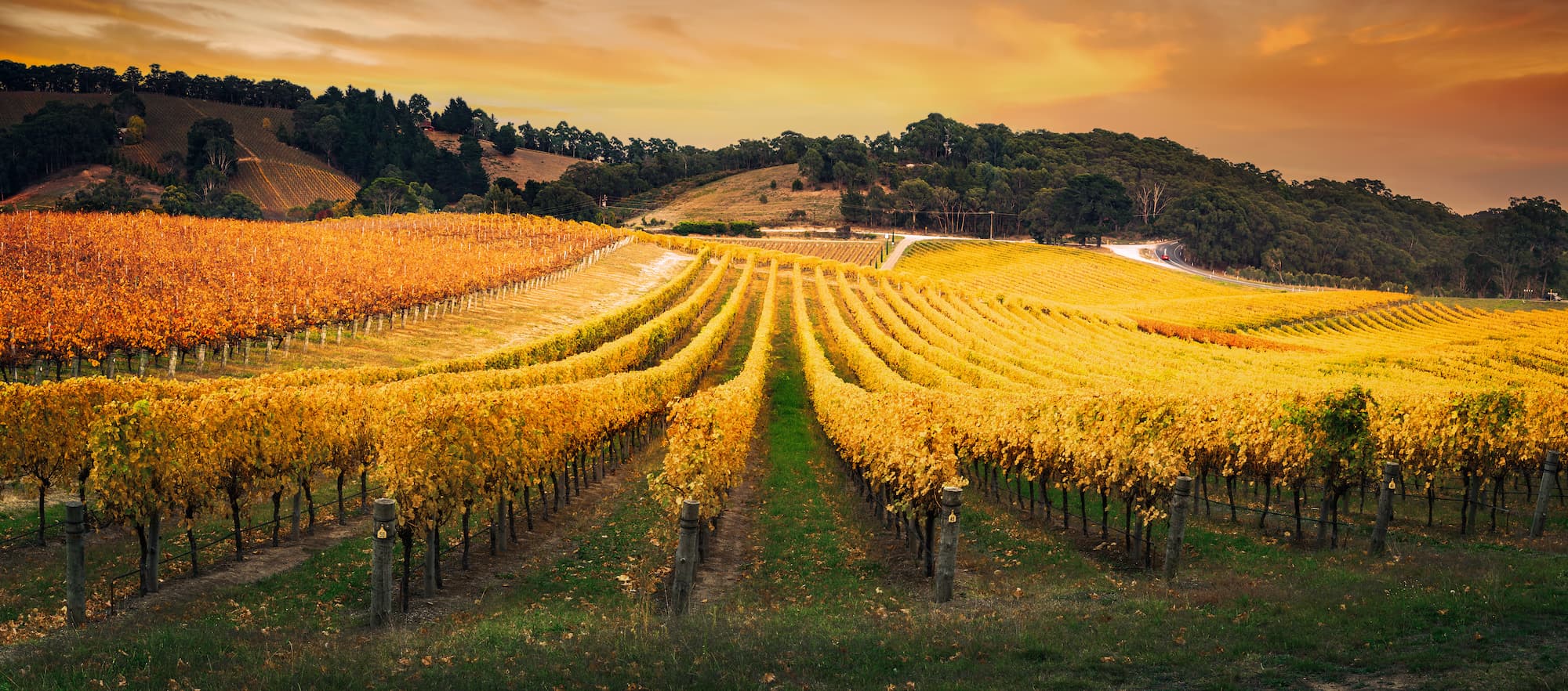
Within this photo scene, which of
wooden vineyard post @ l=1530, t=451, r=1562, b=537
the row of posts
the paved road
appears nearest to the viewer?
the row of posts

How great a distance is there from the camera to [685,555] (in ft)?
54.0

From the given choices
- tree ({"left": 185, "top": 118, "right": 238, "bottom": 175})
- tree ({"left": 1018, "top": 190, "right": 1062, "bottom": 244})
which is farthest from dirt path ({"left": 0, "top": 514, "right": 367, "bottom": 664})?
tree ({"left": 185, "top": 118, "right": 238, "bottom": 175})

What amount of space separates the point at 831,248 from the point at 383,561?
483 ft

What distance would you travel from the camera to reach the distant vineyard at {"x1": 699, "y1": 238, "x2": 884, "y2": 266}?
5960 inches

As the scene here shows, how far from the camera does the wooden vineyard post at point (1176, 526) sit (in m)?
19.4

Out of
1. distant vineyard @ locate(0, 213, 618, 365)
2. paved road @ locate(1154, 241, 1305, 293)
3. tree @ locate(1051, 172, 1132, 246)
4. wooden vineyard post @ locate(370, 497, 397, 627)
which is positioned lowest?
wooden vineyard post @ locate(370, 497, 397, 627)

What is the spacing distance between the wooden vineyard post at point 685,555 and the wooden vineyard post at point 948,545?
4831 mm

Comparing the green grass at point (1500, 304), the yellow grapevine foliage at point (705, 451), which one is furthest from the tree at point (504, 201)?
the yellow grapevine foliage at point (705, 451)

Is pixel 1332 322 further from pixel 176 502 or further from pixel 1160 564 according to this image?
pixel 176 502

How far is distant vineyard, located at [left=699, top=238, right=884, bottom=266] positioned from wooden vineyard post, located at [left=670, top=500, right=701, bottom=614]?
130220 millimetres

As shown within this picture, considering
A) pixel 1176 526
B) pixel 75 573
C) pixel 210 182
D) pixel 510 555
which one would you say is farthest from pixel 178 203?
pixel 1176 526

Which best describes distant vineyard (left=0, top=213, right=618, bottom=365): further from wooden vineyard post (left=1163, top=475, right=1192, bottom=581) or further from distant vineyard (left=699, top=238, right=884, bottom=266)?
wooden vineyard post (left=1163, top=475, right=1192, bottom=581)

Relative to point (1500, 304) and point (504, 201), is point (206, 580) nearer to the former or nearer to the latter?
point (1500, 304)

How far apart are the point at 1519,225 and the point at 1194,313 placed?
110257 millimetres
